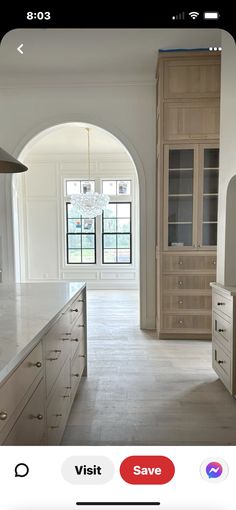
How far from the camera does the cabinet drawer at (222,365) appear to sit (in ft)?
7.02

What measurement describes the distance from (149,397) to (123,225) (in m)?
5.40

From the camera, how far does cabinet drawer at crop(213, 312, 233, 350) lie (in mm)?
2092

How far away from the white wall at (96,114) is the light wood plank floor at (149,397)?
4.85 ft

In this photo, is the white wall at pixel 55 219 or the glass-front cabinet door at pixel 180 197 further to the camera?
the white wall at pixel 55 219

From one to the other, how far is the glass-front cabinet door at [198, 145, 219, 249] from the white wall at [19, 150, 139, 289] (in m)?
3.83

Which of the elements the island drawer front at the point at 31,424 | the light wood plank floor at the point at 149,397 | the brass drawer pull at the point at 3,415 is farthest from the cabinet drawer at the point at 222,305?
the brass drawer pull at the point at 3,415

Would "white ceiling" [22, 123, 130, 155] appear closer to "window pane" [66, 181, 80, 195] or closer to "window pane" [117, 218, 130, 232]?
"window pane" [66, 181, 80, 195]

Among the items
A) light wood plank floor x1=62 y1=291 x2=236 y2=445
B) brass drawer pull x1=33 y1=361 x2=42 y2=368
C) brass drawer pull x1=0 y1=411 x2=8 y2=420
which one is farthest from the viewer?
light wood plank floor x1=62 y1=291 x2=236 y2=445

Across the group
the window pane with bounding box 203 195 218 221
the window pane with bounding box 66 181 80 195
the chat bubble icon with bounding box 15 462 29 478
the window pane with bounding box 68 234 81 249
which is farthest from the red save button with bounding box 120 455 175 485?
the window pane with bounding box 66 181 80 195

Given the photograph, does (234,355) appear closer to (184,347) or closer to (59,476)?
(184,347)

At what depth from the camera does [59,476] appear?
1.28 feet

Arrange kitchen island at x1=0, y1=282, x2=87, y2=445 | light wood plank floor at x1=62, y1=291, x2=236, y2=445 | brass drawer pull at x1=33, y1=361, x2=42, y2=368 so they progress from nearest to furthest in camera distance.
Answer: kitchen island at x1=0, y1=282, x2=87, y2=445 → brass drawer pull at x1=33, y1=361, x2=42, y2=368 → light wood plank floor at x1=62, y1=291, x2=236, y2=445
